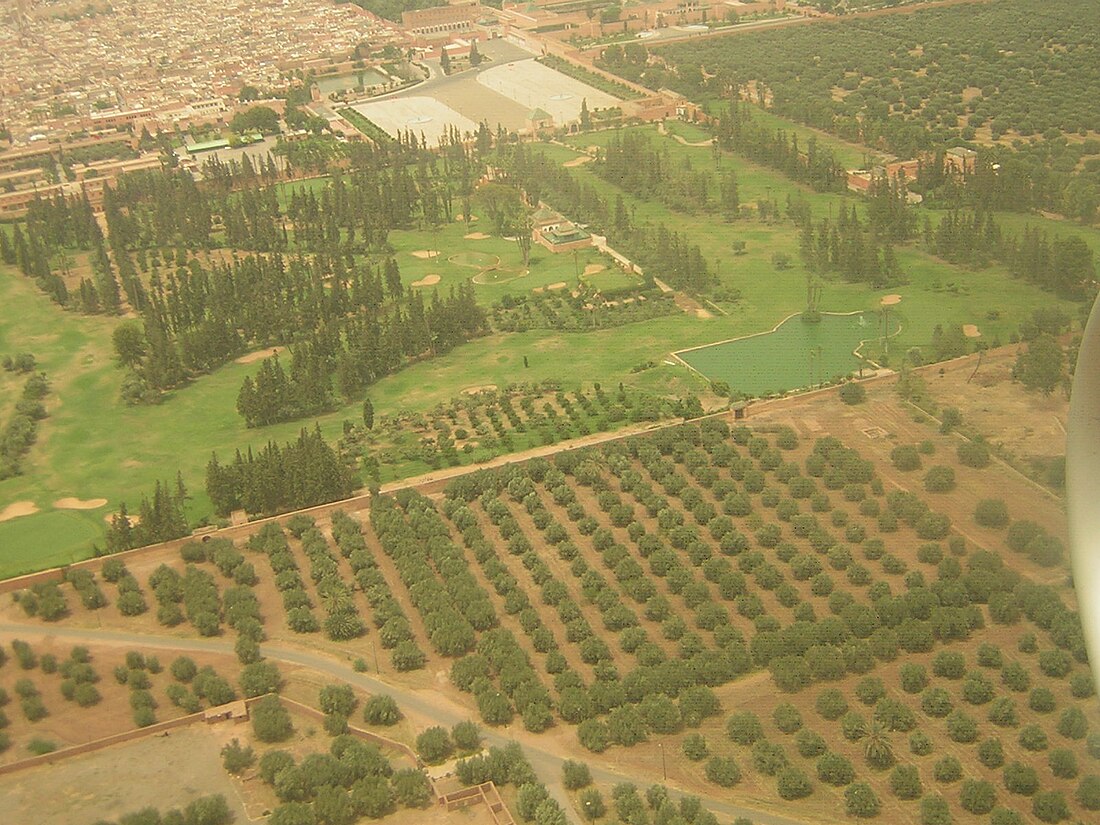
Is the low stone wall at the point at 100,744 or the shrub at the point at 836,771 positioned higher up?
the shrub at the point at 836,771

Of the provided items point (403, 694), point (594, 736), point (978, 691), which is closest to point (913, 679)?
point (978, 691)

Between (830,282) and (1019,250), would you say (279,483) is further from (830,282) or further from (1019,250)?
(1019,250)

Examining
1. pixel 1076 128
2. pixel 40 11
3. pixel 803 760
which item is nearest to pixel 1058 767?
pixel 803 760

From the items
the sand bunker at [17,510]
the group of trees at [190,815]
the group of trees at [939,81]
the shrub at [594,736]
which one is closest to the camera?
the group of trees at [190,815]

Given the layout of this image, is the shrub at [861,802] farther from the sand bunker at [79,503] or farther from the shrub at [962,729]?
the sand bunker at [79,503]

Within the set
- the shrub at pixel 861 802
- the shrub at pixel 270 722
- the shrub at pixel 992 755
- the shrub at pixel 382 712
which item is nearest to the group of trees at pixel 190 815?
the shrub at pixel 270 722

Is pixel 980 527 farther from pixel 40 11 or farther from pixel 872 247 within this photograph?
pixel 40 11

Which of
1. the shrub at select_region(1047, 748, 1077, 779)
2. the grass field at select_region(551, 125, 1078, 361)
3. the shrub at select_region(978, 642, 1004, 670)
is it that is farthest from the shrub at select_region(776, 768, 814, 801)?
the grass field at select_region(551, 125, 1078, 361)

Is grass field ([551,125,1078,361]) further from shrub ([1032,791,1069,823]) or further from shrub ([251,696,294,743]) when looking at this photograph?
shrub ([251,696,294,743])
